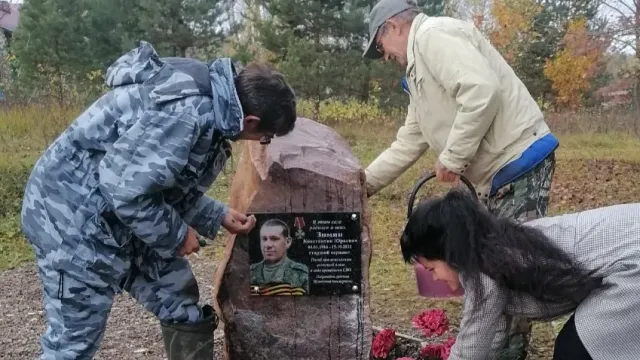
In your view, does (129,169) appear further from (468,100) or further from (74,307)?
(468,100)

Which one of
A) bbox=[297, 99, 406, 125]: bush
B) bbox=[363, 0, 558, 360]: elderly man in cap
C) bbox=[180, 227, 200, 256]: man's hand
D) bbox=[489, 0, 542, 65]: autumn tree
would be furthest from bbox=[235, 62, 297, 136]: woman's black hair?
bbox=[489, 0, 542, 65]: autumn tree

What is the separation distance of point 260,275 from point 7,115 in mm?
9949

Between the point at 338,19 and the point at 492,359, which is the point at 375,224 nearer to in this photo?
the point at 492,359

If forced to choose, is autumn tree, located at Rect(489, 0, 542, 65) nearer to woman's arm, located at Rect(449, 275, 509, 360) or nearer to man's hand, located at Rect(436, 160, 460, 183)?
man's hand, located at Rect(436, 160, 460, 183)

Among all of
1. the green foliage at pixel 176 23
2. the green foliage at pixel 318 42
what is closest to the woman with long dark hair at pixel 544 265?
the green foliage at pixel 318 42

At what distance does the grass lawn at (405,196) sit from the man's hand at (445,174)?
1.02 meters

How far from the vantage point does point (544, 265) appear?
7.18ft

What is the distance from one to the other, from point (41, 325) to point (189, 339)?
5.85ft

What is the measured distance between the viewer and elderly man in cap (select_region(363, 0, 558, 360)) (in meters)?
2.97

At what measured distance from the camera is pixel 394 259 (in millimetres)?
5867

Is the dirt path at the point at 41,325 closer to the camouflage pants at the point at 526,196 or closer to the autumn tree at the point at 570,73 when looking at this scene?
the camouflage pants at the point at 526,196

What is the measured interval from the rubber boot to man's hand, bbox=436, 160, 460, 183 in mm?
1075

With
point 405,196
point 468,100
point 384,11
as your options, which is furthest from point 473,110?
point 405,196

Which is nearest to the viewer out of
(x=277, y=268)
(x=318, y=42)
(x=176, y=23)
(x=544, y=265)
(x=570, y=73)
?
(x=544, y=265)
